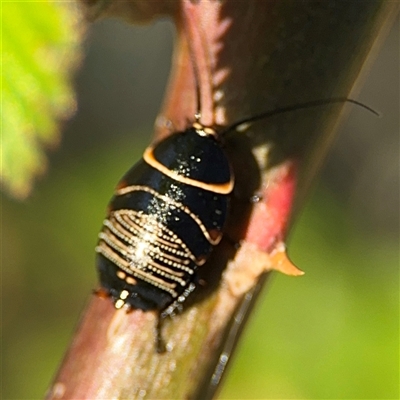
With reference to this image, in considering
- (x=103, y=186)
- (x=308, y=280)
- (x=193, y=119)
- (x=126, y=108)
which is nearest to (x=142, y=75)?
(x=126, y=108)

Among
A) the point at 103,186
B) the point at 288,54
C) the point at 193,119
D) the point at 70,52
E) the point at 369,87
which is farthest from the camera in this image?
the point at 369,87

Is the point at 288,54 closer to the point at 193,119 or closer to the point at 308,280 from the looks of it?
the point at 193,119

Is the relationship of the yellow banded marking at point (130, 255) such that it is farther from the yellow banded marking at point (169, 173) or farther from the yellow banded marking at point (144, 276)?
the yellow banded marking at point (169, 173)

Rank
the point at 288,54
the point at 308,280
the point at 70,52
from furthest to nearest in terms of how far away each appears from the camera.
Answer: the point at 308,280 < the point at 288,54 < the point at 70,52

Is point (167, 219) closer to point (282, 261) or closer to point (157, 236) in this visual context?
point (157, 236)

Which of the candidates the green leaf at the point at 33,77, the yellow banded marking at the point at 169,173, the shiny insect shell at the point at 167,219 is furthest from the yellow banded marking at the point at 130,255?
the green leaf at the point at 33,77

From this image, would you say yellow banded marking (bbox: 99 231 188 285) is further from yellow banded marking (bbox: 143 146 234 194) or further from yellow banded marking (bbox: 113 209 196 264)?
yellow banded marking (bbox: 143 146 234 194)

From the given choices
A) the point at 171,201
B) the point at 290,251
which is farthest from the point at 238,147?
the point at 290,251
